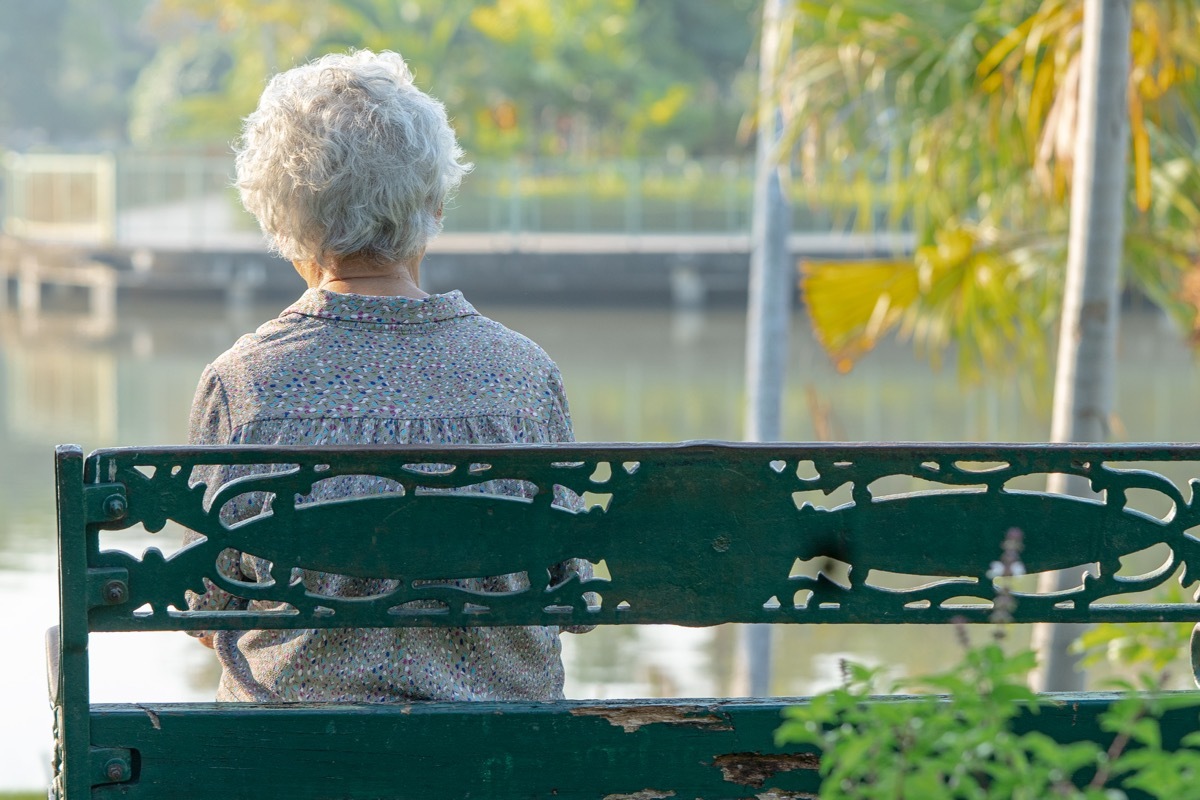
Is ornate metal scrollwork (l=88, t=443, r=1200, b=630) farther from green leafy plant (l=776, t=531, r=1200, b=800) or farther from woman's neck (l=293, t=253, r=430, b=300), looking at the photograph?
green leafy plant (l=776, t=531, r=1200, b=800)

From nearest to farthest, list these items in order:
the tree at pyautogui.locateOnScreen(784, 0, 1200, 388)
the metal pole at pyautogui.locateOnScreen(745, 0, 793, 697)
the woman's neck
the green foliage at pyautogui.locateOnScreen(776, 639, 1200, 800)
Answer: the green foliage at pyautogui.locateOnScreen(776, 639, 1200, 800), the woman's neck, the tree at pyautogui.locateOnScreen(784, 0, 1200, 388), the metal pole at pyautogui.locateOnScreen(745, 0, 793, 697)

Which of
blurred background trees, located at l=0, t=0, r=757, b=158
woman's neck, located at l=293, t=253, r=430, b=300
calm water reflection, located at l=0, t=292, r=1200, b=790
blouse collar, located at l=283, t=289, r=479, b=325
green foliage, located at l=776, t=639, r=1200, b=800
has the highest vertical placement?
blurred background trees, located at l=0, t=0, r=757, b=158

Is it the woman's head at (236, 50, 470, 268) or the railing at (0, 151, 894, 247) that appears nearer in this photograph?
the woman's head at (236, 50, 470, 268)

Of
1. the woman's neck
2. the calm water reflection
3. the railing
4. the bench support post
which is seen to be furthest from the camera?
the railing

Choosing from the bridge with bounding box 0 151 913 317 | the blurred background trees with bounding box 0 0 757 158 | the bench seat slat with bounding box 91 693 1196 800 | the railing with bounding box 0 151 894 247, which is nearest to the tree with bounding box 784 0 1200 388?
the bench seat slat with bounding box 91 693 1196 800

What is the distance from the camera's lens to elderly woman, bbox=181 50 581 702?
1822mm

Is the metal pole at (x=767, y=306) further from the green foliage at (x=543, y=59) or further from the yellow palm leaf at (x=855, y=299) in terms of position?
the green foliage at (x=543, y=59)

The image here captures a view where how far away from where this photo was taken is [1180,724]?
1824mm

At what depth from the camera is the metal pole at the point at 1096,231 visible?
3.99m

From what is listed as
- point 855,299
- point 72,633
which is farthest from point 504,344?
point 855,299

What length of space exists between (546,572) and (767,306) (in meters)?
4.25

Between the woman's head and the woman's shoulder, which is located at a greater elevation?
the woman's head

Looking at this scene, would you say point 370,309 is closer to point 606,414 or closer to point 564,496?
point 564,496

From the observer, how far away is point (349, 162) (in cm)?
187
